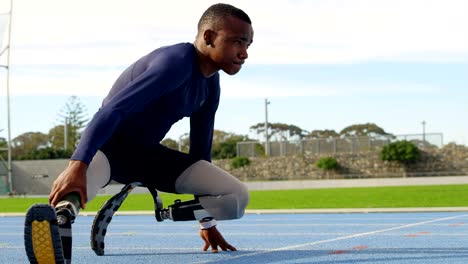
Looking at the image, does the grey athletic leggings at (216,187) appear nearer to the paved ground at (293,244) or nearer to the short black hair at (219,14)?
the paved ground at (293,244)

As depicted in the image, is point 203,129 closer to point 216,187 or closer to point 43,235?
point 216,187

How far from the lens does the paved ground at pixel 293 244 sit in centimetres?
651

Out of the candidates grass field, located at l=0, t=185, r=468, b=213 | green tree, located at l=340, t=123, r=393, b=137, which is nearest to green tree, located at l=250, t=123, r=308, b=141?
green tree, located at l=340, t=123, r=393, b=137

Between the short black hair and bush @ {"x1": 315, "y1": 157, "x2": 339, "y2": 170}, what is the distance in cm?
5560

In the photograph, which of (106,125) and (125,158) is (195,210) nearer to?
(125,158)

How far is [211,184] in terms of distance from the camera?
562cm

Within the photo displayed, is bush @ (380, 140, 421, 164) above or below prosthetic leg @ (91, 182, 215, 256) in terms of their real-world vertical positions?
above

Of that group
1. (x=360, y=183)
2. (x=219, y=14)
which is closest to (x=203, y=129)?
(x=219, y=14)

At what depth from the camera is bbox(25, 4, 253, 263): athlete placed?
4.20 meters

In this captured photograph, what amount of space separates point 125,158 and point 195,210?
80 centimetres

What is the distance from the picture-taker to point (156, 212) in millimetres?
6191

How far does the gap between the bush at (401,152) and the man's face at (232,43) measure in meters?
54.0

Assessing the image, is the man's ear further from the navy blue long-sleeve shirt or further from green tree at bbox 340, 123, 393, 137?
green tree at bbox 340, 123, 393, 137

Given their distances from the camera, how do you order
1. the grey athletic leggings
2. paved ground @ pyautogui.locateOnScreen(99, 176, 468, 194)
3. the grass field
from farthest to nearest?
paved ground @ pyautogui.locateOnScreen(99, 176, 468, 194) < the grass field < the grey athletic leggings
